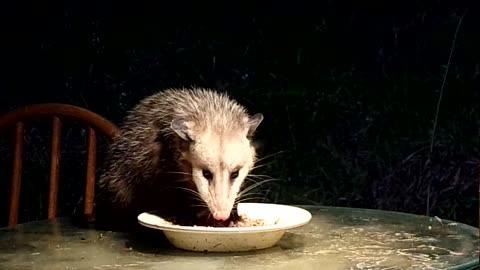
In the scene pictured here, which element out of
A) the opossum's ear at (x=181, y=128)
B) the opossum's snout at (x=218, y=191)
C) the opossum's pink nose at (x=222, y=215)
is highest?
the opossum's ear at (x=181, y=128)

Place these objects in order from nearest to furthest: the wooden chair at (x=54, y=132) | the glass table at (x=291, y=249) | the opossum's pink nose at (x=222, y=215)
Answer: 1. the glass table at (x=291, y=249)
2. the opossum's pink nose at (x=222, y=215)
3. the wooden chair at (x=54, y=132)

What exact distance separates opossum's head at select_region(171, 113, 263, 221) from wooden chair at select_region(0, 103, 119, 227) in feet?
1.38

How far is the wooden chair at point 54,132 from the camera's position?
7.55ft

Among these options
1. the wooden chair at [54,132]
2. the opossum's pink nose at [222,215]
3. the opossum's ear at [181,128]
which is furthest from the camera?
the wooden chair at [54,132]

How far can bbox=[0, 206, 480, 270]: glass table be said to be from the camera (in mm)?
1612

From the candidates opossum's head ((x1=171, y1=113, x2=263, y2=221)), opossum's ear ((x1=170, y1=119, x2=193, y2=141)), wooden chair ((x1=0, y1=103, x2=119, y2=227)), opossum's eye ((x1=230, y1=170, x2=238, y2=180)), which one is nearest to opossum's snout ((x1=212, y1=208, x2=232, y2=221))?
opossum's head ((x1=171, y1=113, x2=263, y2=221))

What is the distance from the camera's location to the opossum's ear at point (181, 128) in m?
1.98

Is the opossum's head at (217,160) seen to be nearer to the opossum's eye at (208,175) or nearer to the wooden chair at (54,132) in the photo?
the opossum's eye at (208,175)

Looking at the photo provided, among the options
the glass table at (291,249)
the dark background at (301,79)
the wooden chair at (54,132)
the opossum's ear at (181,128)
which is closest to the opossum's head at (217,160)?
the opossum's ear at (181,128)

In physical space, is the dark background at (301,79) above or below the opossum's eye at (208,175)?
above

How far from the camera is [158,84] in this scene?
3.00m

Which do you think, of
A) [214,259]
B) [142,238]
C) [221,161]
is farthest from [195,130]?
[214,259]

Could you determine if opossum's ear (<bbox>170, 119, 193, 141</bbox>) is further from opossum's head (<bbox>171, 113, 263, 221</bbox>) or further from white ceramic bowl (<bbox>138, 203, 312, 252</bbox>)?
white ceramic bowl (<bbox>138, 203, 312, 252</bbox>)

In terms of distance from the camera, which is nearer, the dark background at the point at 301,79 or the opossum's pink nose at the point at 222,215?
the opossum's pink nose at the point at 222,215
